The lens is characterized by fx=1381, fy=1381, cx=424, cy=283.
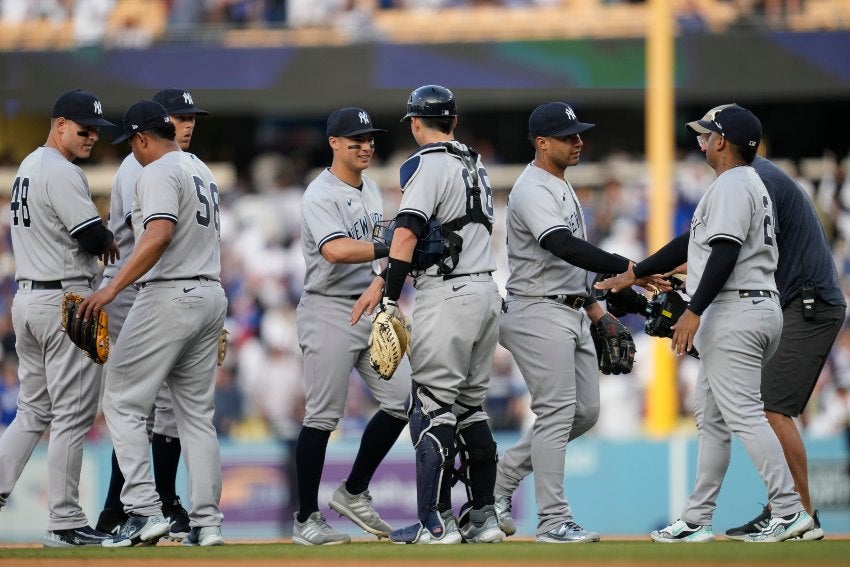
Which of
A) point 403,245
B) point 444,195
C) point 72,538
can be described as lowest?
point 72,538

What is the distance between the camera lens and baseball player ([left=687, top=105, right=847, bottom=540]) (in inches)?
272

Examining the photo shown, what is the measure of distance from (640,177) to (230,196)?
489 centimetres

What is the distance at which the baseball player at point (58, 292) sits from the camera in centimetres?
677

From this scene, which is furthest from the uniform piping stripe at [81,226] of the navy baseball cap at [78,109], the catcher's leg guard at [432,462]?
the catcher's leg guard at [432,462]

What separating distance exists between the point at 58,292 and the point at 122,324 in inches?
16.1

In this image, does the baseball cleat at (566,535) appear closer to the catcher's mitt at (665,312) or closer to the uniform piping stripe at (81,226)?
the catcher's mitt at (665,312)

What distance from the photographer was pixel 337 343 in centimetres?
693

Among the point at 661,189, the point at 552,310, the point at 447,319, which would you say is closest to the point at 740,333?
the point at 552,310

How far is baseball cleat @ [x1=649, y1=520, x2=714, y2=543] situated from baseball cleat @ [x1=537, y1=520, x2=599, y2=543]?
370 mm

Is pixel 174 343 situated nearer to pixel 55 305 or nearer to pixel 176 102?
pixel 55 305

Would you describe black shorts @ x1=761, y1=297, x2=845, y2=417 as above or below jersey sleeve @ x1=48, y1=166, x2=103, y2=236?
below

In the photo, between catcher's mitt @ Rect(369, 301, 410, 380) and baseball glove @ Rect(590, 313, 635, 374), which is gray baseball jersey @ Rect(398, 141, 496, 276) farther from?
baseball glove @ Rect(590, 313, 635, 374)

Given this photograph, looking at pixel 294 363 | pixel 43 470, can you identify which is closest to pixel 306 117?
pixel 294 363

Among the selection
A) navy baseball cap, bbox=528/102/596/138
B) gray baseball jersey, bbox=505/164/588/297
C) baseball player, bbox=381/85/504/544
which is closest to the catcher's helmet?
baseball player, bbox=381/85/504/544
